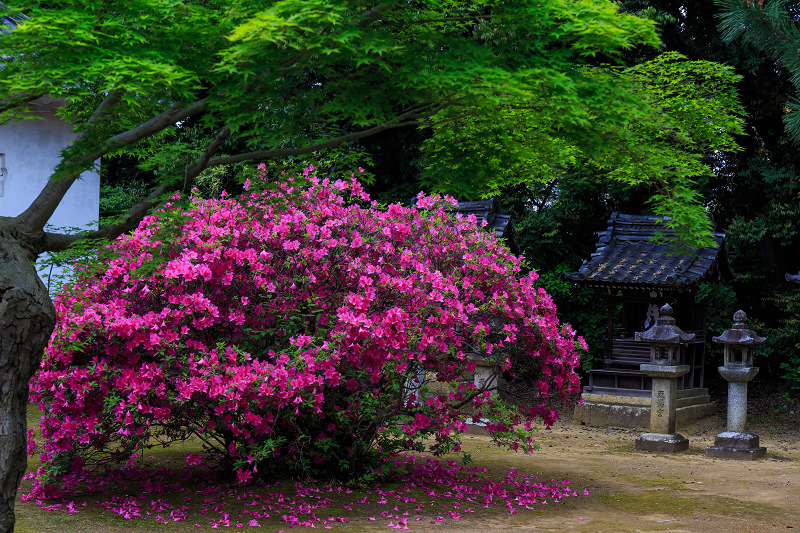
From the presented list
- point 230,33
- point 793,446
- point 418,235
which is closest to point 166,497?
point 418,235

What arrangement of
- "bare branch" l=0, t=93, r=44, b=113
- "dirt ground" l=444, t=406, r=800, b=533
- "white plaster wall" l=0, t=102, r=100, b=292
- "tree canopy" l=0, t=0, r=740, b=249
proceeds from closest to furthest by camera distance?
"tree canopy" l=0, t=0, r=740, b=249 < "bare branch" l=0, t=93, r=44, b=113 < "dirt ground" l=444, t=406, r=800, b=533 < "white plaster wall" l=0, t=102, r=100, b=292

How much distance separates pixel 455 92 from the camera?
6.89m

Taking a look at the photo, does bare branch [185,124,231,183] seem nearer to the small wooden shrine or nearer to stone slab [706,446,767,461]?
stone slab [706,446,767,461]

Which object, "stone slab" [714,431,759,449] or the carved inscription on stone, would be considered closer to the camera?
"stone slab" [714,431,759,449]

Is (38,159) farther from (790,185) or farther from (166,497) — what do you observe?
Answer: (790,185)

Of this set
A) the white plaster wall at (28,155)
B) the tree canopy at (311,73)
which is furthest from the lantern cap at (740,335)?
the white plaster wall at (28,155)

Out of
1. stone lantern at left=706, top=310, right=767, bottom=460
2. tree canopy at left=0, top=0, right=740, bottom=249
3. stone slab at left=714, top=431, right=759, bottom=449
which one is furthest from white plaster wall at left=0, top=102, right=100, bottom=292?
stone slab at left=714, top=431, right=759, bottom=449

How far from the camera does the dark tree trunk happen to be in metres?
5.41

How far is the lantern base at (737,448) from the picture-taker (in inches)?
466

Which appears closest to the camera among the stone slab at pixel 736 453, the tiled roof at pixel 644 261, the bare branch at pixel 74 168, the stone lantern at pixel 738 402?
the bare branch at pixel 74 168

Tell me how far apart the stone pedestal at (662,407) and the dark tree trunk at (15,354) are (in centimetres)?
964

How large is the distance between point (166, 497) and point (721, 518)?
17.6 ft

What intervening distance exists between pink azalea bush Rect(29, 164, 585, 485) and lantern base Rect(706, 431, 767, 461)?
4.74 m

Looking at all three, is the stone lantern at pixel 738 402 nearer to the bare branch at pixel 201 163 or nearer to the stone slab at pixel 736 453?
the stone slab at pixel 736 453
